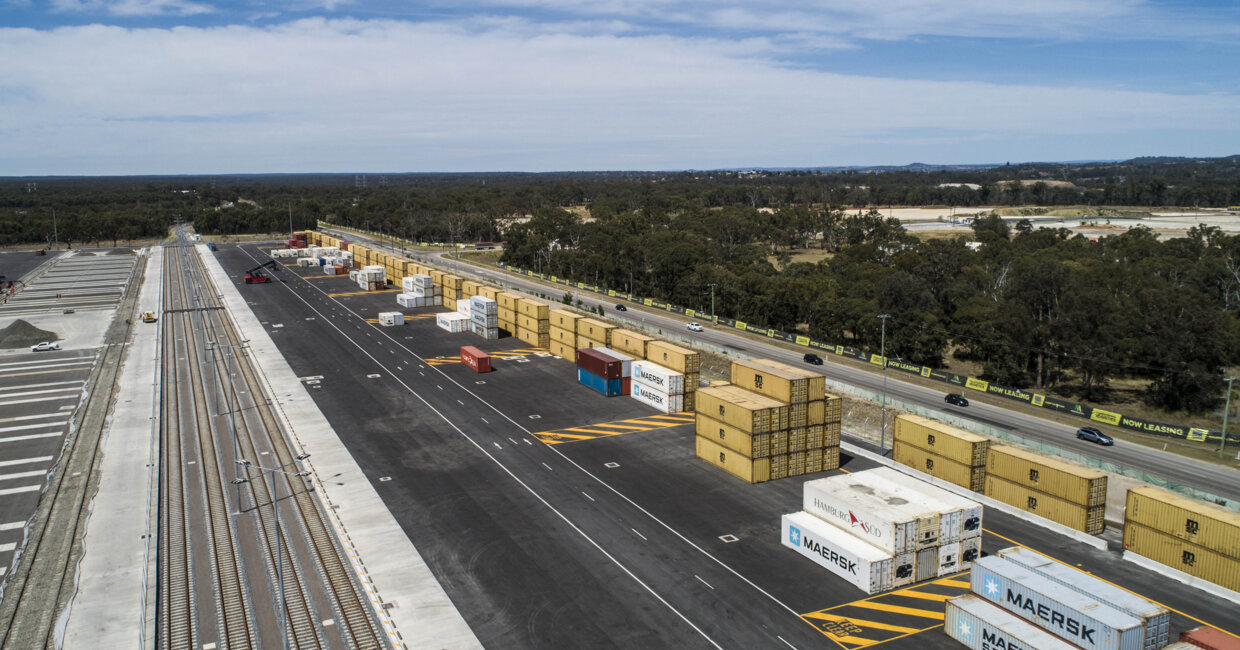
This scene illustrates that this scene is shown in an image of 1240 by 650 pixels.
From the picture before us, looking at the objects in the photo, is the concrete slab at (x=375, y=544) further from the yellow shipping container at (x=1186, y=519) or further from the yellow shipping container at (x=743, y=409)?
the yellow shipping container at (x=1186, y=519)

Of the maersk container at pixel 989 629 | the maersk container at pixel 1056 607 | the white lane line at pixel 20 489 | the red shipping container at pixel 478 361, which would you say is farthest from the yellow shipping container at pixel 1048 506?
the white lane line at pixel 20 489

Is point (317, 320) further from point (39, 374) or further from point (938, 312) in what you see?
point (938, 312)

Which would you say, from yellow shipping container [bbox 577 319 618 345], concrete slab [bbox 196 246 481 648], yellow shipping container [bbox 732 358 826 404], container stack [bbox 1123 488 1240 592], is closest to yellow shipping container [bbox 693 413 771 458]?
yellow shipping container [bbox 732 358 826 404]

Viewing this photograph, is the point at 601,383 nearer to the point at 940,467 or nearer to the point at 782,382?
the point at 782,382

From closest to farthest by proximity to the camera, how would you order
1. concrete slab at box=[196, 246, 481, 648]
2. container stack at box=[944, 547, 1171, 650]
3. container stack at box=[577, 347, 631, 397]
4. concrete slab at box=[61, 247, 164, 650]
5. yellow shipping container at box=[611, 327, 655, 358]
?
container stack at box=[944, 547, 1171, 650] → concrete slab at box=[196, 246, 481, 648] → concrete slab at box=[61, 247, 164, 650] → container stack at box=[577, 347, 631, 397] → yellow shipping container at box=[611, 327, 655, 358]

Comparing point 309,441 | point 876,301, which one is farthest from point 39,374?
point 876,301

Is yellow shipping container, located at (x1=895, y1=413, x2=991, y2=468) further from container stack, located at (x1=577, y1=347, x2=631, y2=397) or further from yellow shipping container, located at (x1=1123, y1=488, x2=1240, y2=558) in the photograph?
container stack, located at (x1=577, y1=347, x2=631, y2=397)
